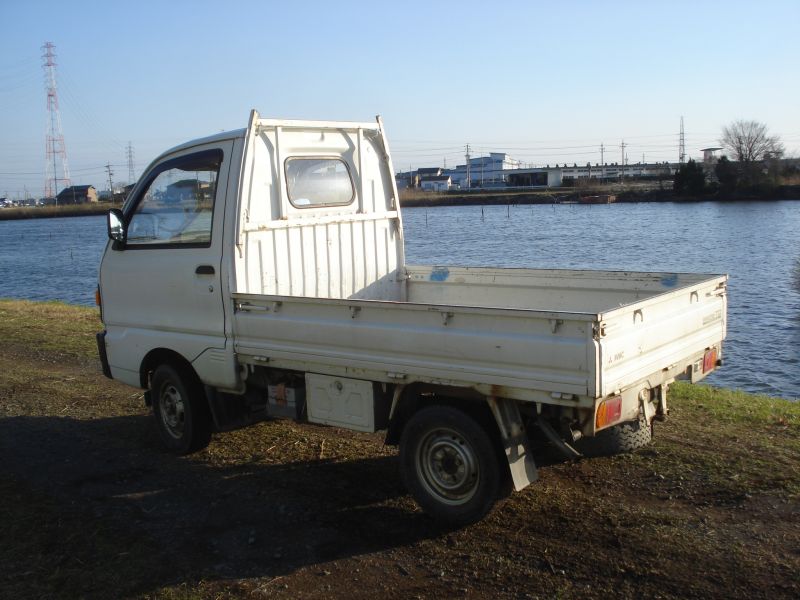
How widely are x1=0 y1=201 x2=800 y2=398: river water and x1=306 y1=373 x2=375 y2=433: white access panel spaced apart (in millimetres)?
9640

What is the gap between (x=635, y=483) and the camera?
575 centimetres

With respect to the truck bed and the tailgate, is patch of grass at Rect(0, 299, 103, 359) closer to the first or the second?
the truck bed

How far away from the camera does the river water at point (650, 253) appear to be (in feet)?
55.3

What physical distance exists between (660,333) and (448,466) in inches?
63.4

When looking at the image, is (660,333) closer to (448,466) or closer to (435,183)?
(448,466)

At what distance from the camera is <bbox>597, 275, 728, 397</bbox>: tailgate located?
4.46m

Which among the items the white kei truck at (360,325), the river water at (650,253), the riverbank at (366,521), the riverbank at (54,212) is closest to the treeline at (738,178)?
the river water at (650,253)

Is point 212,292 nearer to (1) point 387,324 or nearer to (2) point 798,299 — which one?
(1) point 387,324

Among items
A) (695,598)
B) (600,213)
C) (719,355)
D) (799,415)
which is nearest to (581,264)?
(799,415)

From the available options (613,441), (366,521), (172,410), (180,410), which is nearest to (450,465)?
(366,521)

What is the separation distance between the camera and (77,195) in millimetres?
122375

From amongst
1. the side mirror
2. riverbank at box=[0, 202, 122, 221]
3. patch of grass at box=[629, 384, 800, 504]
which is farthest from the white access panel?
riverbank at box=[0, 202, 122, 221]

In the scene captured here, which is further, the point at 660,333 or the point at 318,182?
the point at 318,182

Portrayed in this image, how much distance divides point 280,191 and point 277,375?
1.56m
